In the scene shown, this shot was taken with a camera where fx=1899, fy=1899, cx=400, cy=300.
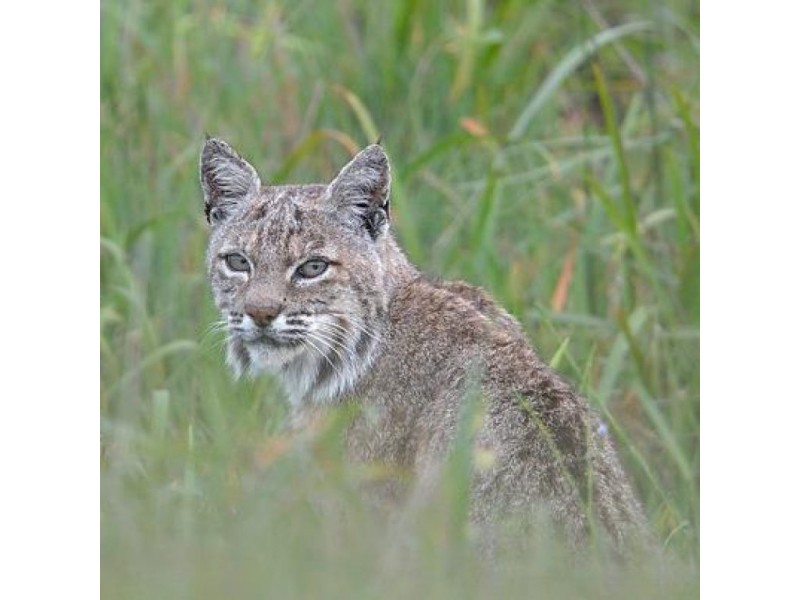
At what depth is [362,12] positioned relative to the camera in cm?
1097

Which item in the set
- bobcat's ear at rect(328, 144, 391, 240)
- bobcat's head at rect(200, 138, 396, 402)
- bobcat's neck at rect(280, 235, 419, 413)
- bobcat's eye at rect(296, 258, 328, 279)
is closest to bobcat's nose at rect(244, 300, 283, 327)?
bobcat's head at rect(200, 138, 396, 402)

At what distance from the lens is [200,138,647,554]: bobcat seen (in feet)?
21.1

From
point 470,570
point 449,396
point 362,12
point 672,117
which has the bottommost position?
point 470,570

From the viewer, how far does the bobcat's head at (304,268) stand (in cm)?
670

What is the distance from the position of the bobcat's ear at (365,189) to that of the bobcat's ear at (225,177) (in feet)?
1.09

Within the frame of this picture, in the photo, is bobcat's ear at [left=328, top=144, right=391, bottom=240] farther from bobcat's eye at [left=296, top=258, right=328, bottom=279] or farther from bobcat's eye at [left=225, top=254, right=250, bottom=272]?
bobcat's eye at [left=225, top=254, right=250, bottom=272]

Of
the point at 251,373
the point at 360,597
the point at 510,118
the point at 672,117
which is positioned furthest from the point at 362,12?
the point at 360,597

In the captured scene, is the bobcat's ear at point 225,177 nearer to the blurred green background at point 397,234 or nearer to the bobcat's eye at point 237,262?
the bobcat's eye at point 237,262

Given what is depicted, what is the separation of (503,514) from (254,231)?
1.44m

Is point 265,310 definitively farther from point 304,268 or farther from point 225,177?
point 225,177

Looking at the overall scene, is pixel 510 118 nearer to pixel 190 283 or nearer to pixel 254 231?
pixel 190 283

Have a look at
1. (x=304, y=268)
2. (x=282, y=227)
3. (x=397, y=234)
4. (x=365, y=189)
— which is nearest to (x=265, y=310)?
(x=304, y=268)

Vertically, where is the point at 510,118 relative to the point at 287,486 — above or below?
above

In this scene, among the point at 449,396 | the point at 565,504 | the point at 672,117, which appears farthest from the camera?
the point at 672,117
